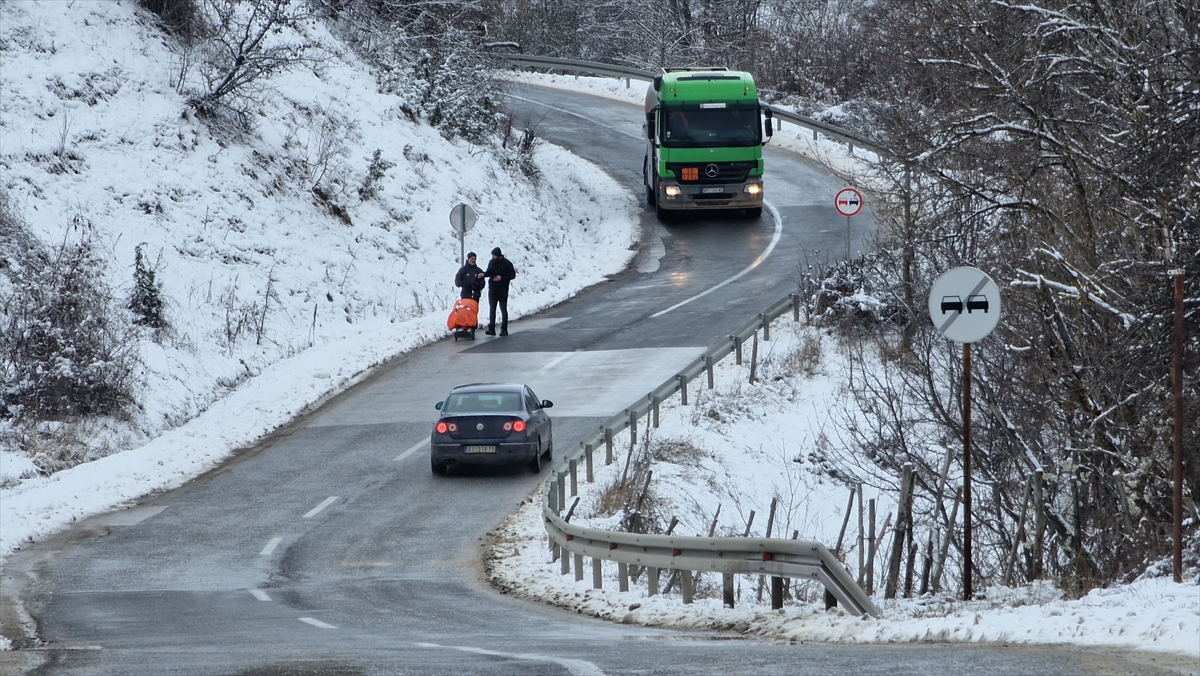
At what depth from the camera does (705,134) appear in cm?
3644

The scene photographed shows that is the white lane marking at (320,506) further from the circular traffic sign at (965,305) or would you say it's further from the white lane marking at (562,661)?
the circular traffic sign at (965,305)

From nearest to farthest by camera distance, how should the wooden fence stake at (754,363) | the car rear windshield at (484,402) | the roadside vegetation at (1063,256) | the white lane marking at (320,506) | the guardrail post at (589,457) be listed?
the roadside vegetation at (1063,256) → the white lane marking at (320,506) → the guardrail post at (589,457) → the car rear windshield at (484,402) → the wooden fence stake at (754,363)

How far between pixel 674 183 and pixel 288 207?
11225 millimetres

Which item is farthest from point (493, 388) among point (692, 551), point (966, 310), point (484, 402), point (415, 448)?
point (966, 310)

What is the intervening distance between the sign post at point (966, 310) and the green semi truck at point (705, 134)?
24439 millimetres

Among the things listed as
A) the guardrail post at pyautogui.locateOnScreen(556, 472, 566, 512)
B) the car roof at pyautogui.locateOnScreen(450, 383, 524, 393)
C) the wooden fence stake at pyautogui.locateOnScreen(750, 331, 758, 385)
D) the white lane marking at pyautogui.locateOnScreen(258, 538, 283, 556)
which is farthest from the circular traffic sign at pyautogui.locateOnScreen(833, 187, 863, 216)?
the white lane marking at pyautogui.locateOnScreen(258, 538, 283, 556)

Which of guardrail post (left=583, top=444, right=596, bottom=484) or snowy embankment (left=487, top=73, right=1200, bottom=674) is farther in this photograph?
guardrail post (left=583, top=444, right=596, bottom=484)

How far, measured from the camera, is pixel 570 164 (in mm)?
45344

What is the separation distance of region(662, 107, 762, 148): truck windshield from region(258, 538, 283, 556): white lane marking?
73.6 feet

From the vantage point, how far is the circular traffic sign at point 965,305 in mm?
11453

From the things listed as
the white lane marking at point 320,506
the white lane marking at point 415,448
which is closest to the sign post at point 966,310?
the white lane marking at point 320,506

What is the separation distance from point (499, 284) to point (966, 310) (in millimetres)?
17549

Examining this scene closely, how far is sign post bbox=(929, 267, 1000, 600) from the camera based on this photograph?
11422 millimetres

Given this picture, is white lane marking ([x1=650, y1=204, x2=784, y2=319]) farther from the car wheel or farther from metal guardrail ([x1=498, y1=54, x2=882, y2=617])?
metal guardrail ([x1=498, y1=54, x2=882, y2=617])
